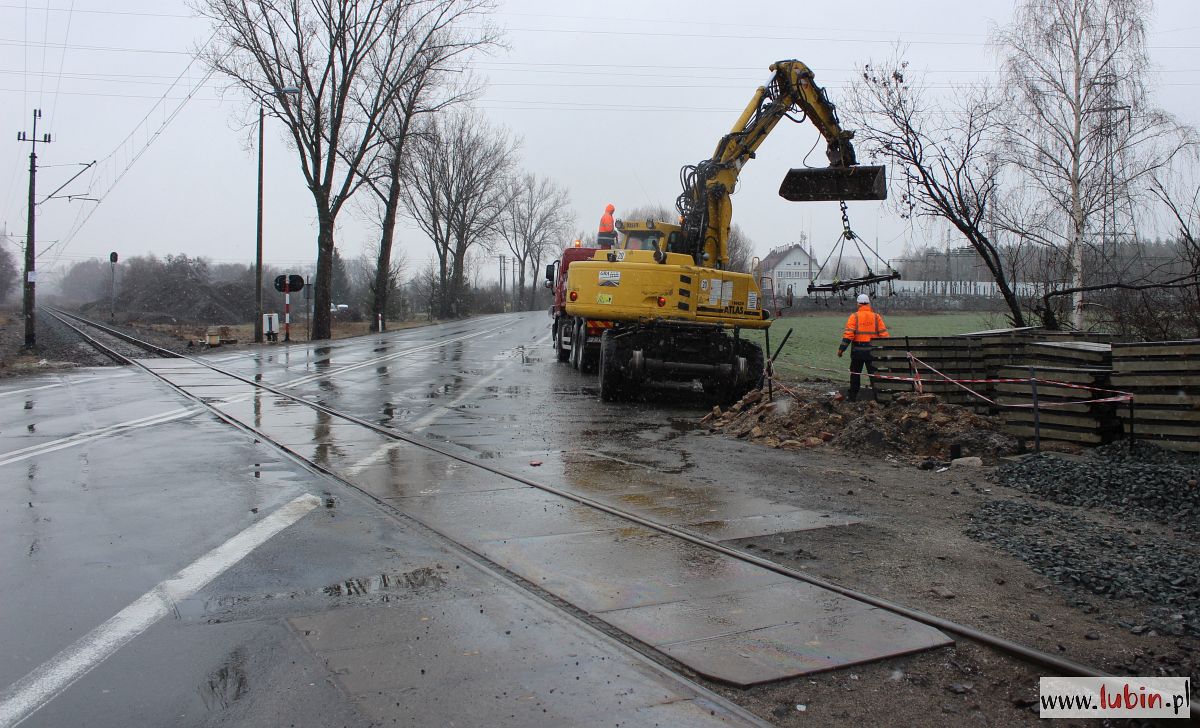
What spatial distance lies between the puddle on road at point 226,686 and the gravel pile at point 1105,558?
14.2 ft

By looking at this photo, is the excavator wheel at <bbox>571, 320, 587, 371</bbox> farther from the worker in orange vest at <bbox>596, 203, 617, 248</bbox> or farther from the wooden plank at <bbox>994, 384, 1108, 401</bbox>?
the wooden plank at <bbox>994, 384, 1108, 401</bbox>

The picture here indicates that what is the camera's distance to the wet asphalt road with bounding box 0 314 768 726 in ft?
11.3

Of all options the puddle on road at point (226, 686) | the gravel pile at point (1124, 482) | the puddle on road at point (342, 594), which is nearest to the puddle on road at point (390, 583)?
the puddle on road at point (342, 594)

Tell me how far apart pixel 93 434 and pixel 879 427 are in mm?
9432

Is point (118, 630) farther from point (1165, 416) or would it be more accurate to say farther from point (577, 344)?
point (577, 344)

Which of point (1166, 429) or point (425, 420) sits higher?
point (1166, 429)

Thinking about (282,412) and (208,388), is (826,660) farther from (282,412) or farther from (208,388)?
(208,388)

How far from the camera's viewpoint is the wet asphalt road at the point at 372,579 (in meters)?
3.53

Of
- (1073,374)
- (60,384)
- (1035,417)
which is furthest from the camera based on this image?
(60,384)

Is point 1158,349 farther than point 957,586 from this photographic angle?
Yes

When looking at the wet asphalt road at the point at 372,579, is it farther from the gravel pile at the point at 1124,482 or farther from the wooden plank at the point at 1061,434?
the wooden plank at the point at 1061,434

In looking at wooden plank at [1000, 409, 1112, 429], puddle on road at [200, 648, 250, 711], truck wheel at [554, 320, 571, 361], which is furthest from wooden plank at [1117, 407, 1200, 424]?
truck wheel at [554, 320, 571, 361]

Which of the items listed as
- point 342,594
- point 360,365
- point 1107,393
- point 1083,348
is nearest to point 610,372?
point 1083,348

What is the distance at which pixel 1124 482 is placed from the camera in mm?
7375
